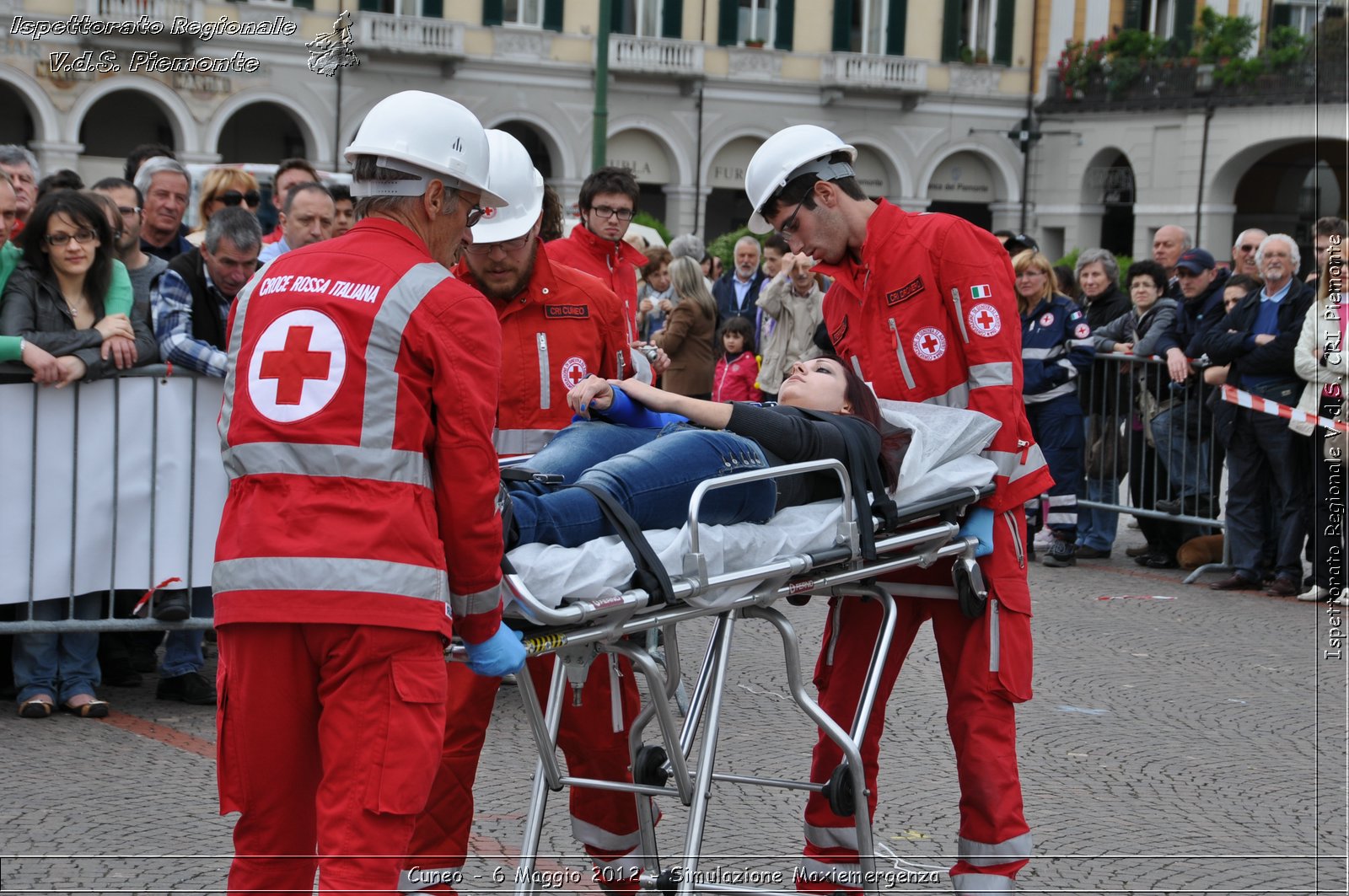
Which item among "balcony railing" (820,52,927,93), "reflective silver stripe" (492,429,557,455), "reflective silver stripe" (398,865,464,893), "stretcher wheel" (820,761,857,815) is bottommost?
"reflective silver stripe" (398,865,464,893)

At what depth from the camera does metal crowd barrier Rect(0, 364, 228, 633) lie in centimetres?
593

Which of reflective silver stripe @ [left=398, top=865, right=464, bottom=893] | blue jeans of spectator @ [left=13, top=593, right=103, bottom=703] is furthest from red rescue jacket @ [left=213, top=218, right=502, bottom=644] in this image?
blue jeans of spectator @ [left=13, top=593, right=103, bottom=703]

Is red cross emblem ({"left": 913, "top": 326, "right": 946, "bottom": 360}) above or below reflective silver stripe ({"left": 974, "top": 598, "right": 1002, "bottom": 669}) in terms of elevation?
above

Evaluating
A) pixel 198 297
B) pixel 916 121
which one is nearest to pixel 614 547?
pixel 198 297

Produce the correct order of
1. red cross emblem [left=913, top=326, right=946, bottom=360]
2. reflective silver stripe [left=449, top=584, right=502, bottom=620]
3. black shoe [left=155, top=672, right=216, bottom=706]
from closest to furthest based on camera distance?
reflective silver stripe [left=449, top=584, right=502, bottom=620], red cross emblem [left=913, top=326, right=946, bottom=360], black shoe [left=155, top=672, right=216, bottom=706]

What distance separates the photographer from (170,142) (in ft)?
115

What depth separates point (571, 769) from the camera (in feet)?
14.3

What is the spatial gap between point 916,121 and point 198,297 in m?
37.3

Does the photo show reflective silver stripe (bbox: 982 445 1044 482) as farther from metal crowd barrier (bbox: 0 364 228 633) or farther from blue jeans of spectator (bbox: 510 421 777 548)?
metal crowd barrier (bbox: 0 364 228 633)

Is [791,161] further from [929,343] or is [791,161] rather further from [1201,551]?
[1201,551]

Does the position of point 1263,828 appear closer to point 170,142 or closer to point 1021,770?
point 1021,770

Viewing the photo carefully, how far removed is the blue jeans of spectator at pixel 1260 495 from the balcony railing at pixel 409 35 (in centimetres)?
2821

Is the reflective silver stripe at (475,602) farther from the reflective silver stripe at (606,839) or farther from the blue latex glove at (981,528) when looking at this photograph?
the blue latex glove at (981,528)

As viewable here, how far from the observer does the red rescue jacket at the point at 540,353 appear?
4895 mm
